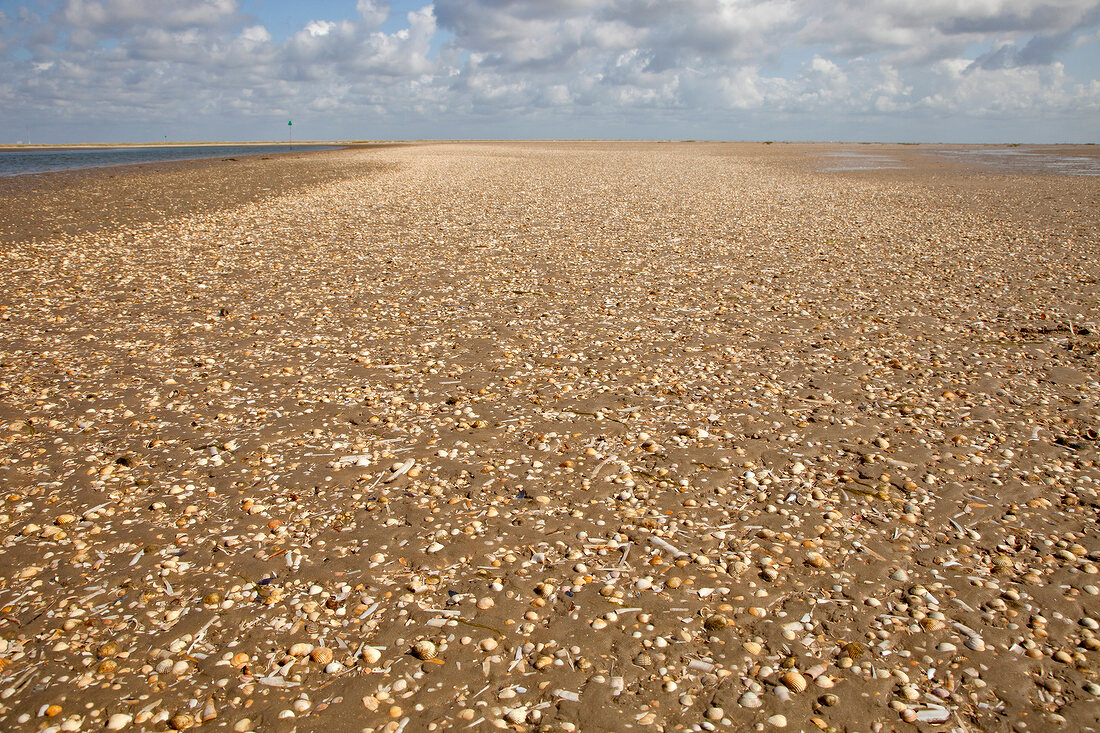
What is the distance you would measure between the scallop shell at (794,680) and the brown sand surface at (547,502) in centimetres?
→ 2

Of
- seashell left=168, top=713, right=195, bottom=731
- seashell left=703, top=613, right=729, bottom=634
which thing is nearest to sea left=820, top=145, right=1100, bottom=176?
seashell left=703, top=613, right=729, bottom=634

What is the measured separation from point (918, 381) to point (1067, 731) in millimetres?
5334

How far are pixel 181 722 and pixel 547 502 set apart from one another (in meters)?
2.95

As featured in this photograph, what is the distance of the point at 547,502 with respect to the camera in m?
5.61

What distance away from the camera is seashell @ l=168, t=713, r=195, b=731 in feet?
11.3

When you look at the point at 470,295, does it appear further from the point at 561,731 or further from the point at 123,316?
the point at 561,731

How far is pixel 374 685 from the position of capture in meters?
3.72

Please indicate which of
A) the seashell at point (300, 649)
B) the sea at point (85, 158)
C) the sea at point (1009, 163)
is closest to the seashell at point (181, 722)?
the seashell at point (300, 649)

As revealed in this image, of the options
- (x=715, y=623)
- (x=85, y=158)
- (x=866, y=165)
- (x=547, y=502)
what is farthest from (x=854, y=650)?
(x=85, y=158)

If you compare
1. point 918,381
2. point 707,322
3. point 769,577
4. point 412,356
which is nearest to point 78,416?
point 412,356

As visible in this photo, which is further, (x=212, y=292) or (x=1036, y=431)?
(x=212, y=292)

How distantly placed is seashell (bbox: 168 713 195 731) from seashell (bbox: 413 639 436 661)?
1181 mm

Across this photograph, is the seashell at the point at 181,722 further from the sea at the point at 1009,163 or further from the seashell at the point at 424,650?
the sea at the point at 1009,163

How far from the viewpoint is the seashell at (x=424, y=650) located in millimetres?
3938
